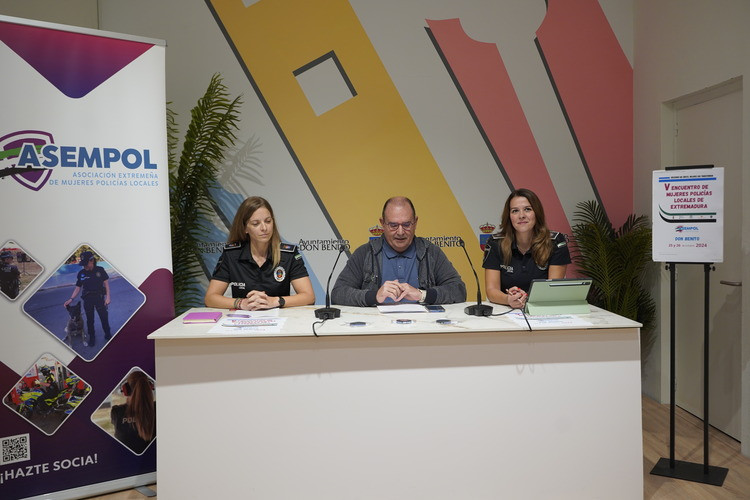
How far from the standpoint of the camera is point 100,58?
2.79m

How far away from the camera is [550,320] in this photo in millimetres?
2432

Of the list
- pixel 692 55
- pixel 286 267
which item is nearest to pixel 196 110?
pixel 286 267

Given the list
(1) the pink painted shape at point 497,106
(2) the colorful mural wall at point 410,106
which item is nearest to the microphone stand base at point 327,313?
(2) the colorful mural wall at point 410,106

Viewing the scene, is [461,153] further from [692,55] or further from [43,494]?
[43,494]

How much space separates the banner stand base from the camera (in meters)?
2.84

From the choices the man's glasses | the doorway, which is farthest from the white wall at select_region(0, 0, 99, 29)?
the doorway

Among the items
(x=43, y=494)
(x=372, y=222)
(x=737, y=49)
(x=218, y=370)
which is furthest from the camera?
(x=372, y=222)

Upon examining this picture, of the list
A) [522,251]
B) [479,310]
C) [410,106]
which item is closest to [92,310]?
[479,310]

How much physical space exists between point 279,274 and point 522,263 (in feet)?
4.75

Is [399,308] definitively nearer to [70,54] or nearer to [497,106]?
[70,54]

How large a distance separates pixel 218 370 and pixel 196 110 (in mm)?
2140

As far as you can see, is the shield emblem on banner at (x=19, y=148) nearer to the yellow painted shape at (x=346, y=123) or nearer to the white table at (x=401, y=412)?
the white table at (x=401, y=412)

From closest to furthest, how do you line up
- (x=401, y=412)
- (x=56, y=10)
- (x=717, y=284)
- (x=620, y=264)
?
(x=401, y=412) → (x=717, y=284) → (x=56, y=10) → (x=620, y=264)

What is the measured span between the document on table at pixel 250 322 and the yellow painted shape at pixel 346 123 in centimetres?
176
